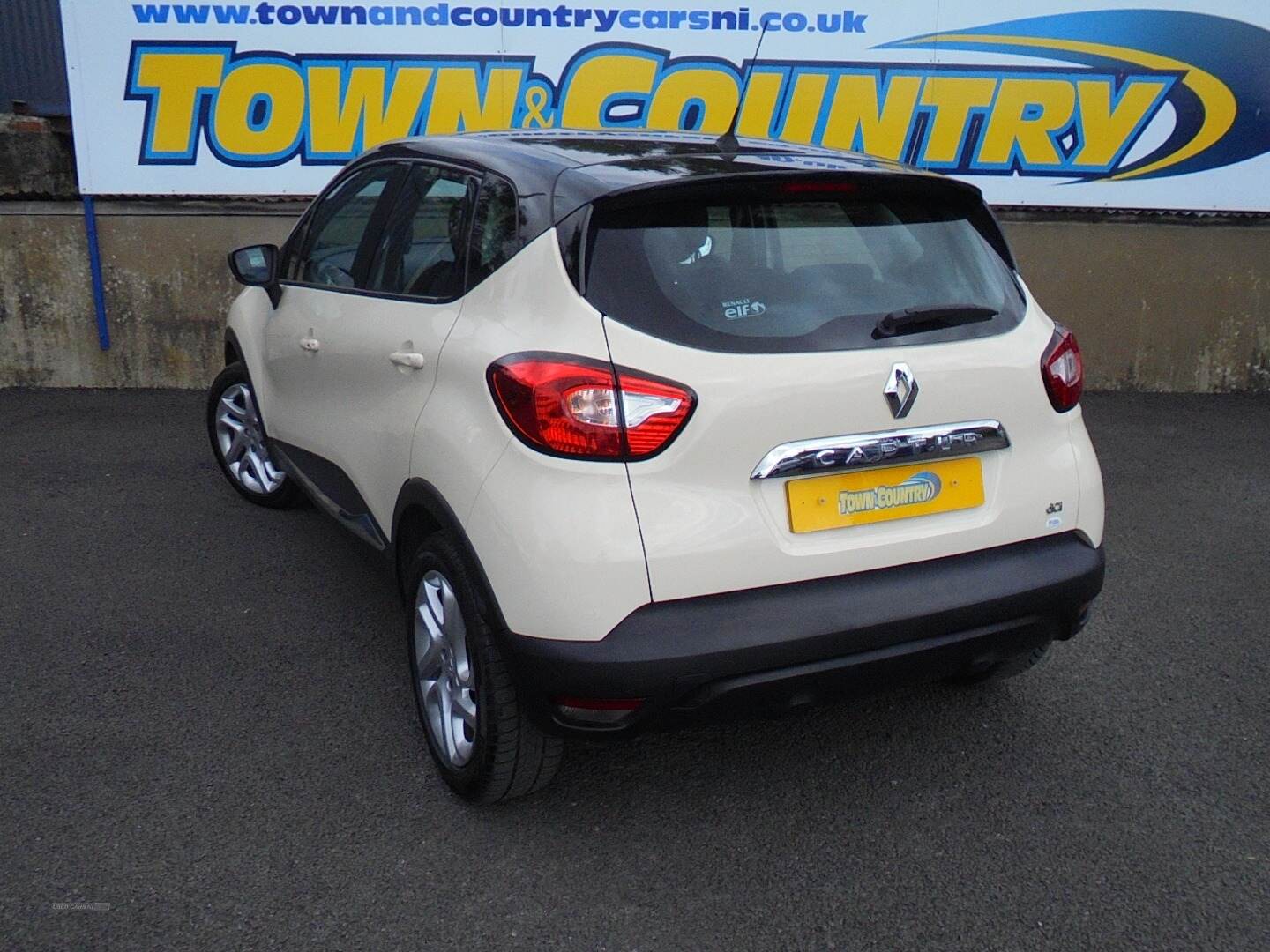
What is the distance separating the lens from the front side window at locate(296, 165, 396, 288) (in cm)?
379

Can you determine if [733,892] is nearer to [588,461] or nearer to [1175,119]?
[588,461]

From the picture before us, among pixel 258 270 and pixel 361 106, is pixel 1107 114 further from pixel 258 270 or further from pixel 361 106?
pixel 258 270

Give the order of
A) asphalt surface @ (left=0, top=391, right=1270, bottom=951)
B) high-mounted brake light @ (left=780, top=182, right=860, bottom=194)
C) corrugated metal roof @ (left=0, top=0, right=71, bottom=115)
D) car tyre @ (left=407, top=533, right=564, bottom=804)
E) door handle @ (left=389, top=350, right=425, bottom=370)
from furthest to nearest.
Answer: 1. corrugated metal roof @ (left=0, top=0, right=71, bottom=115)
2. door handle @ (left=389, top=350, right=425, bottom=370)
3. high-mounted brake light @ (left=780, top=182, right=860, bottom=194)
4. car tyre @ (left=407, top=533, right=564, bottom=804)
5. asphalt surface @ (left=0, top=391, right=1270, bottom=951)

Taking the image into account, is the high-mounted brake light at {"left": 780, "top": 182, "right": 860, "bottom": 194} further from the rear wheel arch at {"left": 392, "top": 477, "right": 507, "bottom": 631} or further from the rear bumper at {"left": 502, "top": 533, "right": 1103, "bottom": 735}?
the rear wheel arch at {"left": 392, "top": 477, "right": 507, "bottom": 631}

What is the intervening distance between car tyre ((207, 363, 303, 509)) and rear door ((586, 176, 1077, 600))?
113 inches

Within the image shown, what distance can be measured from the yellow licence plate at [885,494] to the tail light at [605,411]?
13.2 inches

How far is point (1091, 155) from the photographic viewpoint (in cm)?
736

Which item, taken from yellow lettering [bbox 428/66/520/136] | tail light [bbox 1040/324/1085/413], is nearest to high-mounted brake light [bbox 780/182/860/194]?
tail light [bbox 1040/324/1085/413]

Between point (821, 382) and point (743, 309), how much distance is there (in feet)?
0.80

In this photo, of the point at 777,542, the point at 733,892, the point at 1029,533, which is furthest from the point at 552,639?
the point at 1029,533

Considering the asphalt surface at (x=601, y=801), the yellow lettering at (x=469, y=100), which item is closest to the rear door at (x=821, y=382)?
the asphalt surface at (x=601, y=801)

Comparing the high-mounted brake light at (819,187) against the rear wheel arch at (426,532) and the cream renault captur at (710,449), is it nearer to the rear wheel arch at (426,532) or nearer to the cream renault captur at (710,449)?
the cream renault captur at (710,449)

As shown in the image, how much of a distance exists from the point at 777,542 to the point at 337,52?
5.61 metres

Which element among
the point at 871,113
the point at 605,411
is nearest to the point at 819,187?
the point at 605,411
